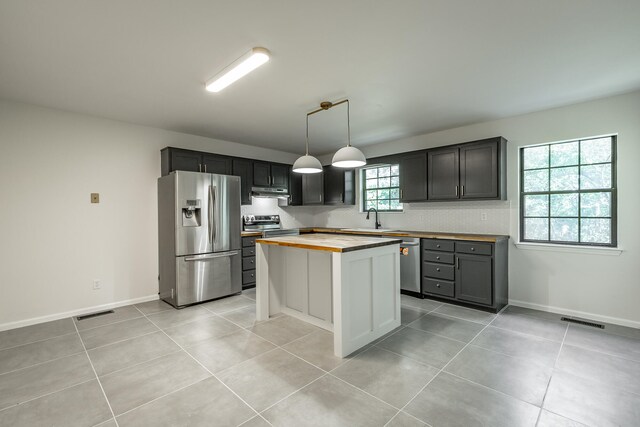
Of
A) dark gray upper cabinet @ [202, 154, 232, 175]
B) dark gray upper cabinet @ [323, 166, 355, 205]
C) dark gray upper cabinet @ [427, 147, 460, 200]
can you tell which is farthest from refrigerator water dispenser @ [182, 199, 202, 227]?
dark gray upper cabinet @ [427, 147, 460, 200]

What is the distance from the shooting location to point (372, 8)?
6.14 ft

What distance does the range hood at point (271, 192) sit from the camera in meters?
5.27

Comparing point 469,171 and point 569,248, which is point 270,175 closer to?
point 469,171

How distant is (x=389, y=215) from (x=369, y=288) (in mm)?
2697

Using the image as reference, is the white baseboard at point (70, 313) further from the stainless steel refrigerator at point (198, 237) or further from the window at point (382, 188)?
the window at point (382, 188)

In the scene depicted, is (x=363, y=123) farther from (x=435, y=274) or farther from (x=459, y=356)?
(x=459, y=356)

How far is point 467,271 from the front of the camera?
12.4ft

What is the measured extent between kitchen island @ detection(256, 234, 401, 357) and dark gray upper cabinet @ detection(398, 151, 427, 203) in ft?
5.86

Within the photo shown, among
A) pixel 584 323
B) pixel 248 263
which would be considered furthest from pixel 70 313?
pixel 584 323

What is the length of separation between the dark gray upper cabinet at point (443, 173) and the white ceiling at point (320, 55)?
635mm

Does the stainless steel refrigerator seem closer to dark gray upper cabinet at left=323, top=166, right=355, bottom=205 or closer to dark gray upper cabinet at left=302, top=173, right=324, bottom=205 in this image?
dark gray upper cabinet at left=302, top=173, right=324, bottom=205

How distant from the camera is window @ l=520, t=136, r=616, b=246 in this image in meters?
3.41

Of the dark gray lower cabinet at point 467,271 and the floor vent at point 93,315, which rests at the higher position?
the dark gray lower cabinet at point 467,271

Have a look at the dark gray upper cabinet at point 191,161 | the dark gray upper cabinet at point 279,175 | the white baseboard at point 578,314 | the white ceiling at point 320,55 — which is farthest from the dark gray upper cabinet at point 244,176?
the white baseboard at point 578,314
